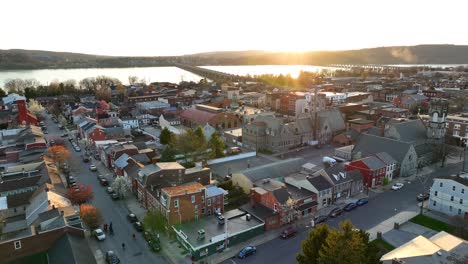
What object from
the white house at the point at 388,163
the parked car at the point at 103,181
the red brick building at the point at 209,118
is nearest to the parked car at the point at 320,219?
the white house at the point at 388,163

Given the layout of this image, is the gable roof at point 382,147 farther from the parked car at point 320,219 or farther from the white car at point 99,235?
the white car at point 99,235

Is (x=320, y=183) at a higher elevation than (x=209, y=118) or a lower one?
lower

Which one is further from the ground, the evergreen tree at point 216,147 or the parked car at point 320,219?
the evergreen tree at point 216,147

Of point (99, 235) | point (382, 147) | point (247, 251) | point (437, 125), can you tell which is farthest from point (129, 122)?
point (437, 125)

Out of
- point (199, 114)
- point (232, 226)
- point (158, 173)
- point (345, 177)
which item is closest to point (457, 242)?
point (345, 177)

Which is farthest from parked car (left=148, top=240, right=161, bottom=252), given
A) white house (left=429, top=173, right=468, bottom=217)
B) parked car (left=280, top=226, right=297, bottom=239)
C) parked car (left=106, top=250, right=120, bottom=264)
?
white house (left=429, top=173, right=468, bottom=217)

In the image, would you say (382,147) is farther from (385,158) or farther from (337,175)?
(337,175)

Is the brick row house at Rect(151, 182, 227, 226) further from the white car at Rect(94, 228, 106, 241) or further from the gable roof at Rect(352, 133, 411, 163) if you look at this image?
the gable roof at Rect(352, 133, 411, 163)

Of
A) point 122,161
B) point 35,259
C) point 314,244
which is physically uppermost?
point 314,244
